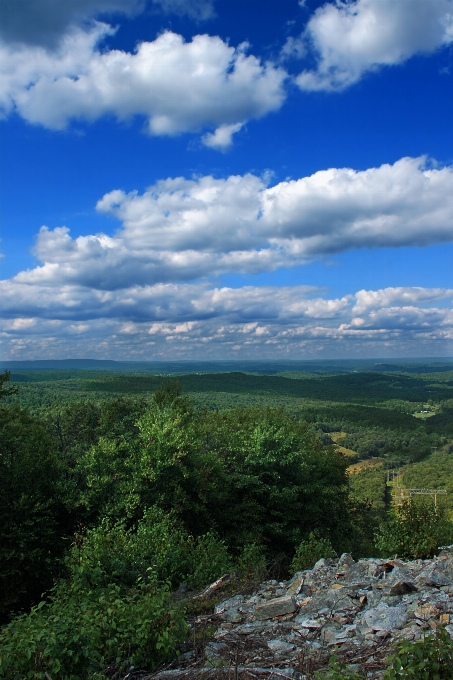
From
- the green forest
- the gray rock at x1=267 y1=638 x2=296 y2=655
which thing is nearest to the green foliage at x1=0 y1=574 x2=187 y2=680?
the green forest

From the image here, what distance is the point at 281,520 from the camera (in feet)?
82.1

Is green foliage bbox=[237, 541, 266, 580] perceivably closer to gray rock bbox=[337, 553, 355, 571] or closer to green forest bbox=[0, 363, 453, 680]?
green forest bbox=[0, 363, 453, 680]

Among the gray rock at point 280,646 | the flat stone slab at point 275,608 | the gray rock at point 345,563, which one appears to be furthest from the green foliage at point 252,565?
the gray rock at point 280,646

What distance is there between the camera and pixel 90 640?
705 cm

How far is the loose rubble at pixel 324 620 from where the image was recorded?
7.61 metres

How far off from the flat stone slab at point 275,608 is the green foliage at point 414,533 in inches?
225

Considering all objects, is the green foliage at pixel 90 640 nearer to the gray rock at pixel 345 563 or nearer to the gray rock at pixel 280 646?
the gray rock at pixel 280 646

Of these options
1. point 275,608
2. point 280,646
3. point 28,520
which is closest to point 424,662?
point 280,646

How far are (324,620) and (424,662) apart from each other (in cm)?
496

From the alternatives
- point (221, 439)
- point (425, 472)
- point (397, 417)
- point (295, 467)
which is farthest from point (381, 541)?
point (397, 417)

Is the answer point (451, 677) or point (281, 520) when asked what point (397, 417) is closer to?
point (281, 520)

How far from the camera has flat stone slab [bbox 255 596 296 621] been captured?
34.0ft

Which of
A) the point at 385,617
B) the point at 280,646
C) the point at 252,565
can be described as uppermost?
the point at 385,617

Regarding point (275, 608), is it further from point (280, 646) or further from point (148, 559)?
point (148, 559)
